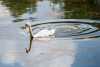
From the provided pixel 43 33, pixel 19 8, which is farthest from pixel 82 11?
pixel 43 33

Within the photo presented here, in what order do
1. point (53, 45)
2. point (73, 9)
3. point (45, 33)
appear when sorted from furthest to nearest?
point (73, 9)
point (45, 33)
point (53, 45)

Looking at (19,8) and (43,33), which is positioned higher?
(43,33)

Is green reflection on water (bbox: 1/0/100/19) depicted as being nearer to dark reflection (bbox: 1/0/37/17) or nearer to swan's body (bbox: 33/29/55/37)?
dark reflection (bbox: 1/0/37/17)

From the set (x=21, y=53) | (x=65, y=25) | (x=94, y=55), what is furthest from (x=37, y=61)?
(x=65, y=25)

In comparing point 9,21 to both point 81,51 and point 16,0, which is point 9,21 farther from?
point 16,0

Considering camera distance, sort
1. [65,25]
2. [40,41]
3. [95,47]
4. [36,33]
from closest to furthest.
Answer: [95,47] → [40,41] → [36,33] → [65,25]

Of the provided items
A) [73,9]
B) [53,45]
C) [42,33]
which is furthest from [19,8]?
[53,45]

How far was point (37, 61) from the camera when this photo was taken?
7418 millimetres

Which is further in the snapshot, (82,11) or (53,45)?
(82,11)

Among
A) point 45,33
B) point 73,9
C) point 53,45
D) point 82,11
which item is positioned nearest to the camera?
point 53,45

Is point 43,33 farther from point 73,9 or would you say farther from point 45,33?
point 73,9

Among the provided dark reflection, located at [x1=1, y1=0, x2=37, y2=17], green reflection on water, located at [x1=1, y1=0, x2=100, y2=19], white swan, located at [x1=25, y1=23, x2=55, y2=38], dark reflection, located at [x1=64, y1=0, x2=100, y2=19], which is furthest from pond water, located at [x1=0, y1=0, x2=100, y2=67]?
dark reflection, located at [x1=1, y1=0, x2=37, y2=17]

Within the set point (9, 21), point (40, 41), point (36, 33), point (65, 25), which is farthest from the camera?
point (9, 21)

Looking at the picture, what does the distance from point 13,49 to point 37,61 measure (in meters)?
1.37
